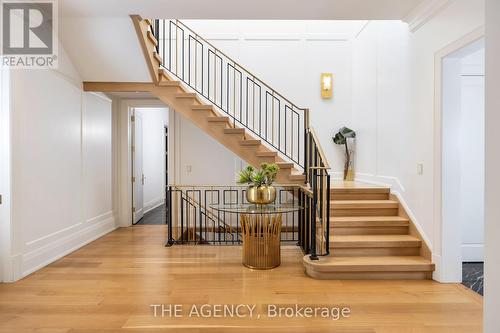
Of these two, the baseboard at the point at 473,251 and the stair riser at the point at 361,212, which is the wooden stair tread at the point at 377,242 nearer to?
the stair riser at the point at 361,212

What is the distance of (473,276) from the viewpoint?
3.70 m

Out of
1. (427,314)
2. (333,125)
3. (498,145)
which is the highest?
(333,125)

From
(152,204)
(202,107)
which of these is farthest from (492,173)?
(152,204)

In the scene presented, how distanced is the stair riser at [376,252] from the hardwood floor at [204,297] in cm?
43

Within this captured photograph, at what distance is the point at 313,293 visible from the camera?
3.17 metres

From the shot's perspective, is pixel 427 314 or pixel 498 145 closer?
pixel 498 145

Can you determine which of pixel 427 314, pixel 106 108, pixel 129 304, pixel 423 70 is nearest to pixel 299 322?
pixel 427 314

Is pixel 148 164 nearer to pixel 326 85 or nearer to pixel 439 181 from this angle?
pixel 326 85

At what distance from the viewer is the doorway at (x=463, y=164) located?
3449 mm

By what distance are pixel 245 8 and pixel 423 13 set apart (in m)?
2.20

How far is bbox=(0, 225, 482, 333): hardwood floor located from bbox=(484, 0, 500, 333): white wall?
1.26m

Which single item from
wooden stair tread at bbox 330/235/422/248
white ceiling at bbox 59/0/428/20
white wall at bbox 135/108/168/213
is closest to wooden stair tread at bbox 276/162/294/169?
wooden stair tread at bbox 330/235/422/248

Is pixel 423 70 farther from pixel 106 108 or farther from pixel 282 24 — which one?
pixel 106 108

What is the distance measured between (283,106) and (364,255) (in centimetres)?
365
